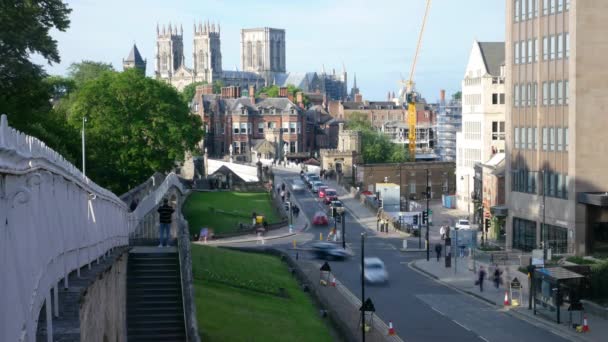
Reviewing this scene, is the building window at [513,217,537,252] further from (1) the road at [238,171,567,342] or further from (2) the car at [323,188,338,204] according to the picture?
(2) the car at [323,188,338,204]

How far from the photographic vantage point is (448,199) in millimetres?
110625

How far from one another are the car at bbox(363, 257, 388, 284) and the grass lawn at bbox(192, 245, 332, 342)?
172 inches

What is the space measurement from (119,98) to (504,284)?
3862 centimetres

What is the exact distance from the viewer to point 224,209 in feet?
269

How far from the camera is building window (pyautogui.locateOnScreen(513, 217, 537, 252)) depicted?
6316 cm

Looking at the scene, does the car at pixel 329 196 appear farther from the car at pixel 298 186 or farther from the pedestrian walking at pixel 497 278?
the pedestrian walking at pixel 497 278

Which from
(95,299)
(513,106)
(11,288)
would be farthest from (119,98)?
(11,288)

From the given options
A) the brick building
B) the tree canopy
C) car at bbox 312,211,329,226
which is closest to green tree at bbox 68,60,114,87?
the brick building

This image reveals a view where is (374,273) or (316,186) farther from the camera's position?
(316,186)

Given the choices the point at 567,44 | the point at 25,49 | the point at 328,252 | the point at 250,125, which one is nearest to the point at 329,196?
the point at 328,252

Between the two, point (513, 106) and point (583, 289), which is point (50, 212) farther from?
point (513, 106)

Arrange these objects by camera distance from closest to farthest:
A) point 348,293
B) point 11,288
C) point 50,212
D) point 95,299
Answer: point 11,288, point 50,212, point 95,299, point 348,293

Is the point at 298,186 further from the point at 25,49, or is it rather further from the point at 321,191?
the point at 25,49

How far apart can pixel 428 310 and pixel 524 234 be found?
23844mm
